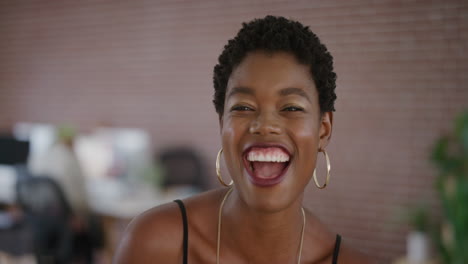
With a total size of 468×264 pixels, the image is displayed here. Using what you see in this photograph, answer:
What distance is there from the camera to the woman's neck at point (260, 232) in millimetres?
932

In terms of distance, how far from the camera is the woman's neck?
932mm

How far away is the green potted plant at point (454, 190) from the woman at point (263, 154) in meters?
1.87

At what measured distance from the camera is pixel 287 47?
2.71ft

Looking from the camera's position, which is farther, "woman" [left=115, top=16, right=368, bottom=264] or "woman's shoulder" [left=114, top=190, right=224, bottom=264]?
"woman's shoulder" [left=114, top=190, right=224, bottom=264]

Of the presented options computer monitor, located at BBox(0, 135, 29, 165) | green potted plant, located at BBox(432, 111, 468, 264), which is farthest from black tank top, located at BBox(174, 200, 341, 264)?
computer monitor, located at BBox(0, 135, 29, 165)

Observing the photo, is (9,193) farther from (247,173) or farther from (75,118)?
(247,173)

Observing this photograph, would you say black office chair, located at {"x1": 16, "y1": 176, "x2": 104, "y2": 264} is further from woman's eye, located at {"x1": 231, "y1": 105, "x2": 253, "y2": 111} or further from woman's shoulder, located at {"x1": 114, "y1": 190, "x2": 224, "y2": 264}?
woman's eye, located at {"x1": 231, "y1": 105, "x2": 253, "y2": 111}

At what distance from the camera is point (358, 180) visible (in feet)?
11.8

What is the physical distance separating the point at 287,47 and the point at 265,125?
15cm

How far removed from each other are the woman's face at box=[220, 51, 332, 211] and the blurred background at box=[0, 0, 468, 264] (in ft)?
6.95

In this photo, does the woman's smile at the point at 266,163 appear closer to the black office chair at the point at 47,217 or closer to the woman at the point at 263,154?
the woman at the point at 263,154

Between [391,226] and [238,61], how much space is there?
2.99 meters

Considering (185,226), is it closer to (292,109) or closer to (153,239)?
(153,239)

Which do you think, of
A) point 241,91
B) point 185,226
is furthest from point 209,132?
point 241,91
